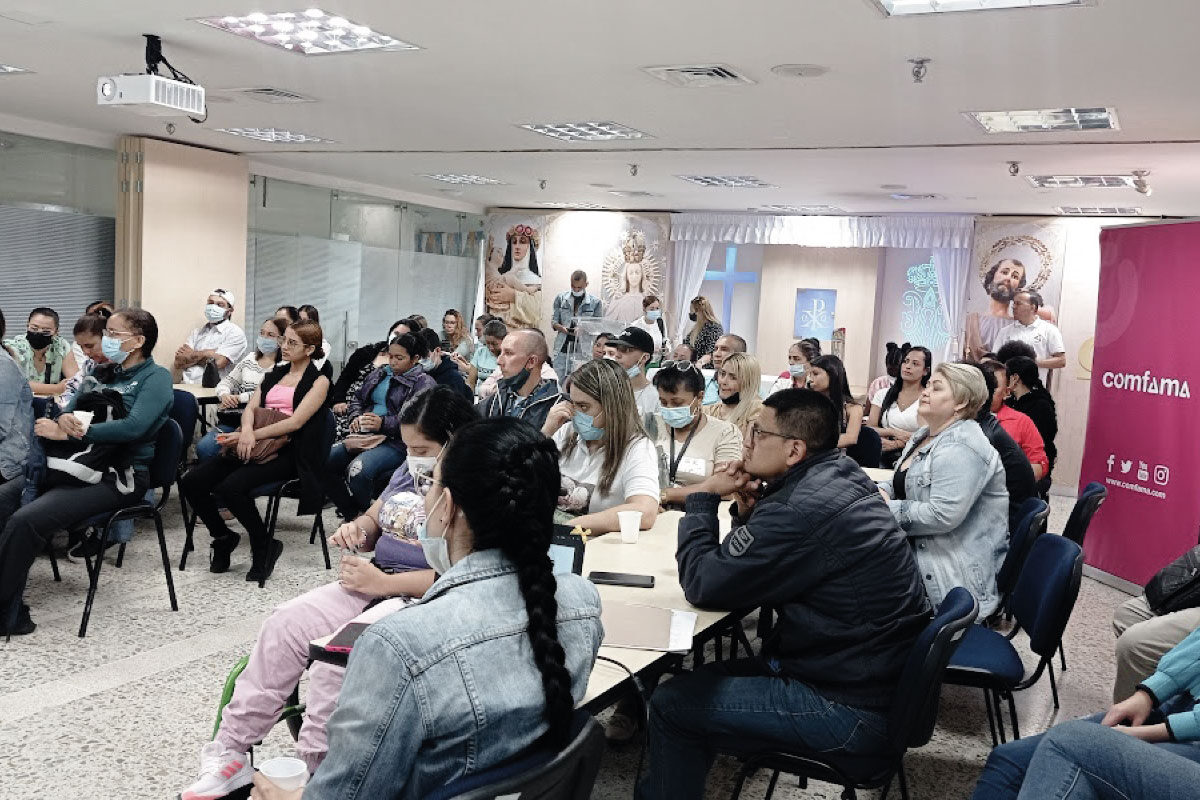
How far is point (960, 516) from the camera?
3.74m

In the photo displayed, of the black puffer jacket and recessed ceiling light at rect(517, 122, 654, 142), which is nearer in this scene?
the black puffer jacket

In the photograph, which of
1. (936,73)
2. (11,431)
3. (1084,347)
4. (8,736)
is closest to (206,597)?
(11,431)

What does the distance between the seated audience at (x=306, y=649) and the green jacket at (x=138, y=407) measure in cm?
191

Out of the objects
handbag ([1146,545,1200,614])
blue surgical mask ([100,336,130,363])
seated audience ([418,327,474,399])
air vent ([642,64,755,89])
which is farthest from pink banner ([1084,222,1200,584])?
blue surgical mask ([100,336,130,363])

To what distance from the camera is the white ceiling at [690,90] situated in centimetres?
441

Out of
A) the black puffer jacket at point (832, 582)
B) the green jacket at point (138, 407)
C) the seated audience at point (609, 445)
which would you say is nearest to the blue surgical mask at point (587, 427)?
the seated audience at point (609, 445)

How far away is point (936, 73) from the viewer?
5078mm

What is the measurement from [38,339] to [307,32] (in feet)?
11.3

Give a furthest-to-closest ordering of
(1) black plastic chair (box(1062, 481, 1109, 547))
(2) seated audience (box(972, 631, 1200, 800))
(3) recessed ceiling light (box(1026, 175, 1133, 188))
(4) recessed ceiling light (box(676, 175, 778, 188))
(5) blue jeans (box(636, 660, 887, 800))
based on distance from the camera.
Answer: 1. (4) recessed ceiling light (box(676, 175, 778, 188))
2. (3) recessed ceiling light (box(1026, 175, 1133, 188))
3. (1) black plastic chair (box(1062, 481, 1109, 547))
4. (5) blue jeans (box(636, 660, 887, 800))
5. (2) seated audience (box(972, 631, 1200, 800))

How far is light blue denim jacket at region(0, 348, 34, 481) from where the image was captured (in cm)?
420

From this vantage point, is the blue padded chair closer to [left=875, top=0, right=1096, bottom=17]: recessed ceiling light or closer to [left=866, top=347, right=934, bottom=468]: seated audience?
[left=875, top=0, right=1096, bottom=17]: recessed ceiling light

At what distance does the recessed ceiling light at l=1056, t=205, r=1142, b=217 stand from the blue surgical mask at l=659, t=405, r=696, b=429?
734cm

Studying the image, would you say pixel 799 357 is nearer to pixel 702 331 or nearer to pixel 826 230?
pixel 702 331

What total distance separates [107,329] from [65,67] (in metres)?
2.64
